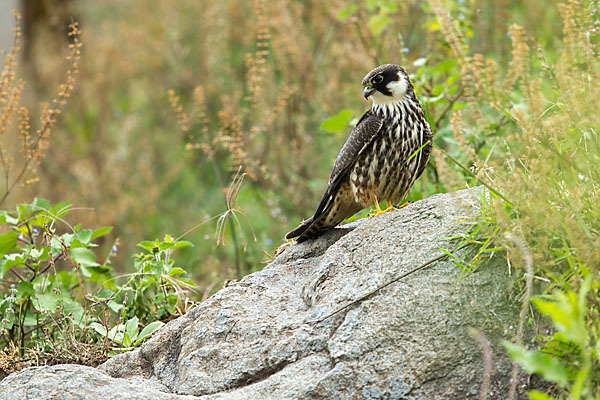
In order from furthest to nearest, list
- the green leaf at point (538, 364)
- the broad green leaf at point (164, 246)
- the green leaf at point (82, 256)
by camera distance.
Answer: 1. the green leaf at point (82, 256)
2. the broad green leaf at point (164, 246)
3. the green leaf at point (538, 364)

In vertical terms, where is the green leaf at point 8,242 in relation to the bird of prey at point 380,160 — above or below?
above

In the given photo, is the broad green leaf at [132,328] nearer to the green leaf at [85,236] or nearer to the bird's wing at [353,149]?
the green leaf at [85,236]

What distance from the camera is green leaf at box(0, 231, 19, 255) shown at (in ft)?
11.6

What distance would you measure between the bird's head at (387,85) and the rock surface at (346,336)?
37.0 inches

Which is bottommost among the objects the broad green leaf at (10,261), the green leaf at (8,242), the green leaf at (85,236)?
the broad green leaf at (10,261)

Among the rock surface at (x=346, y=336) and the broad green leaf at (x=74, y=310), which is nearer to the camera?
the rock surface at (x=346, y=336)

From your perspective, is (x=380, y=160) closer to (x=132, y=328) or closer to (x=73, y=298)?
(x=132, y=328)

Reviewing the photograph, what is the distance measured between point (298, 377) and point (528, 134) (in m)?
1.26

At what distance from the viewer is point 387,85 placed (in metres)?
3.74

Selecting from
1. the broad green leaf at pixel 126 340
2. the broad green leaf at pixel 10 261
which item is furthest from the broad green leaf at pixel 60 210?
the broad green leaf at pixel 126 340

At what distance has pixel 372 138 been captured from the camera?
360 cm

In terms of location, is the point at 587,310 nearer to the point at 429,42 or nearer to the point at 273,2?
A: the point at 429,42

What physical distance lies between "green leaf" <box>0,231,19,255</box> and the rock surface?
109 cm

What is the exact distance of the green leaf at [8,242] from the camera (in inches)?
139
